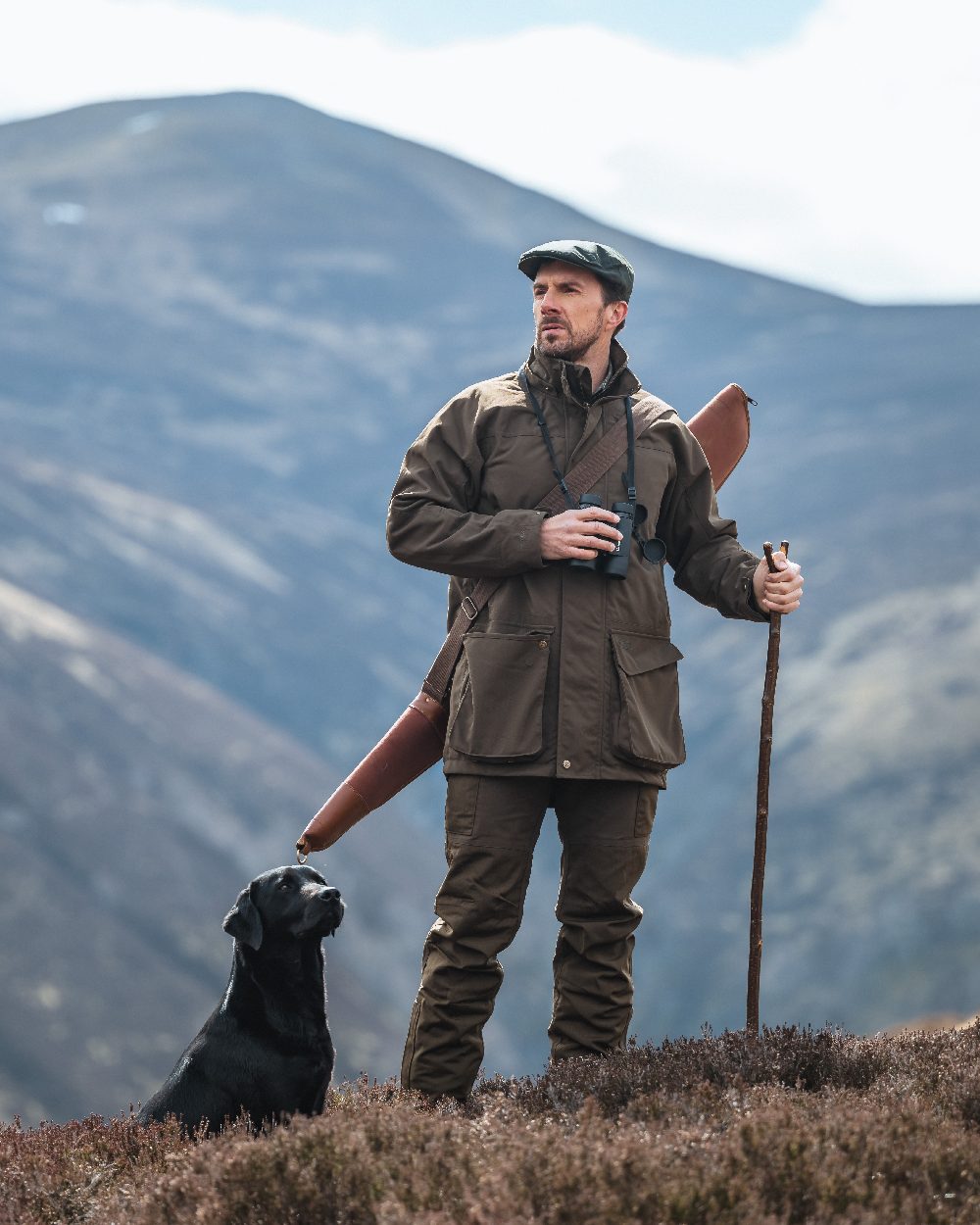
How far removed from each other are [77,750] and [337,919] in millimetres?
72644

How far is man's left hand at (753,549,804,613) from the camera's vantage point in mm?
5469

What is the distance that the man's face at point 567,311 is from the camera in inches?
216

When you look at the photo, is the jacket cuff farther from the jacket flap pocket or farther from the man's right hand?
the jacket flap pocket

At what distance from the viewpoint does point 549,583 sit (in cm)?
529

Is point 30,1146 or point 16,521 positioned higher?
point 16,521

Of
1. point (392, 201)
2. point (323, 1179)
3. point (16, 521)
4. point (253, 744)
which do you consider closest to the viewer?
point (323, 1179)

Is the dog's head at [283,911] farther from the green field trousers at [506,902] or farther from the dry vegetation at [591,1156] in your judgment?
the dry vegetation at [591,1156]

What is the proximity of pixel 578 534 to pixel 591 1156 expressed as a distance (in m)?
2.02

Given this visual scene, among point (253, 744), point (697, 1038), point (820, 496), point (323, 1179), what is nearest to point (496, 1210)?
point (323, 1179)

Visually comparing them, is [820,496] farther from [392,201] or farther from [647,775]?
[647,775]

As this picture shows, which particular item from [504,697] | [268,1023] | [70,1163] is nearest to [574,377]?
[504,697]

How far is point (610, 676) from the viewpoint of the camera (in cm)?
523

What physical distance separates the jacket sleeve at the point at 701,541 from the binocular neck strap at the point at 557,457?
0.60 feet

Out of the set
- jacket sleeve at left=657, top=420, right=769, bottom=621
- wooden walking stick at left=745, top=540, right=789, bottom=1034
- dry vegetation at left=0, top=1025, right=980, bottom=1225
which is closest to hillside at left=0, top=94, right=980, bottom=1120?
wooden walking stick at left=745, top=540, right=789, bottom=1034
